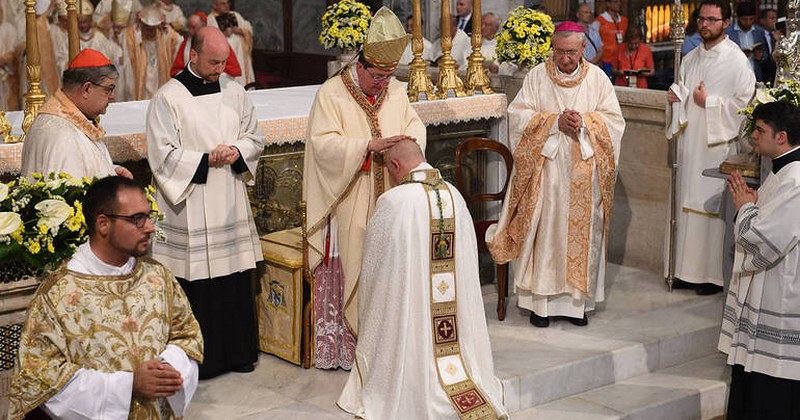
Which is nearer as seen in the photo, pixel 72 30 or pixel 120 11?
pixel 72 30

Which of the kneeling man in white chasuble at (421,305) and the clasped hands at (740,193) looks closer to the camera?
the kneeling man in white chasuble at (421,305)

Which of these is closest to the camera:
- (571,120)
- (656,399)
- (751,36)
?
(656,399)

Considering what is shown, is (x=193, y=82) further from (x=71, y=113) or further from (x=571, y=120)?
(x=571, y=120)

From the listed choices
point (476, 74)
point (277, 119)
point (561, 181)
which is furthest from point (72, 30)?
point (561, 181)

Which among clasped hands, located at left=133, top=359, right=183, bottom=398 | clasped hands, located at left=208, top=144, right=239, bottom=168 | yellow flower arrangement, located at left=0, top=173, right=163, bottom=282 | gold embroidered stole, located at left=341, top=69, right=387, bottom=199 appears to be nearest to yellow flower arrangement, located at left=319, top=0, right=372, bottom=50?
gold embroidered stole, located at left=341, top=69, right=387, bottom=199

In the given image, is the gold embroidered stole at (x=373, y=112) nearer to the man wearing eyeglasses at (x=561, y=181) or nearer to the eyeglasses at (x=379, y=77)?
the eyeglasses at (x=379, y=77)

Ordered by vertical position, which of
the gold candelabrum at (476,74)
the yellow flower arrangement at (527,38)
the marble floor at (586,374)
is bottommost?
the marble floor at (586,374)

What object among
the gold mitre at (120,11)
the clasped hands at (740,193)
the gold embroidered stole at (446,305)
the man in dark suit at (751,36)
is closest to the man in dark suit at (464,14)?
the man in dark suit at (751,36)

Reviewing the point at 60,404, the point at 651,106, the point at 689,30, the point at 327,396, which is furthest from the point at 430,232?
the point at 689,30

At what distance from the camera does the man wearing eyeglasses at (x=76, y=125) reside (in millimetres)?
5234

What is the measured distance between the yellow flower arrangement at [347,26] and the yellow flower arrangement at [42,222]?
403 centimetres

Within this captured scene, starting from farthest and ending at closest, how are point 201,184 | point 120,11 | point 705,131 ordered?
point 120,11
point 705,131
point 201,184

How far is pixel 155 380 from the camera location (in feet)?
12.7

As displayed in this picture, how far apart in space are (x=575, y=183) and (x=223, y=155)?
208 cm
